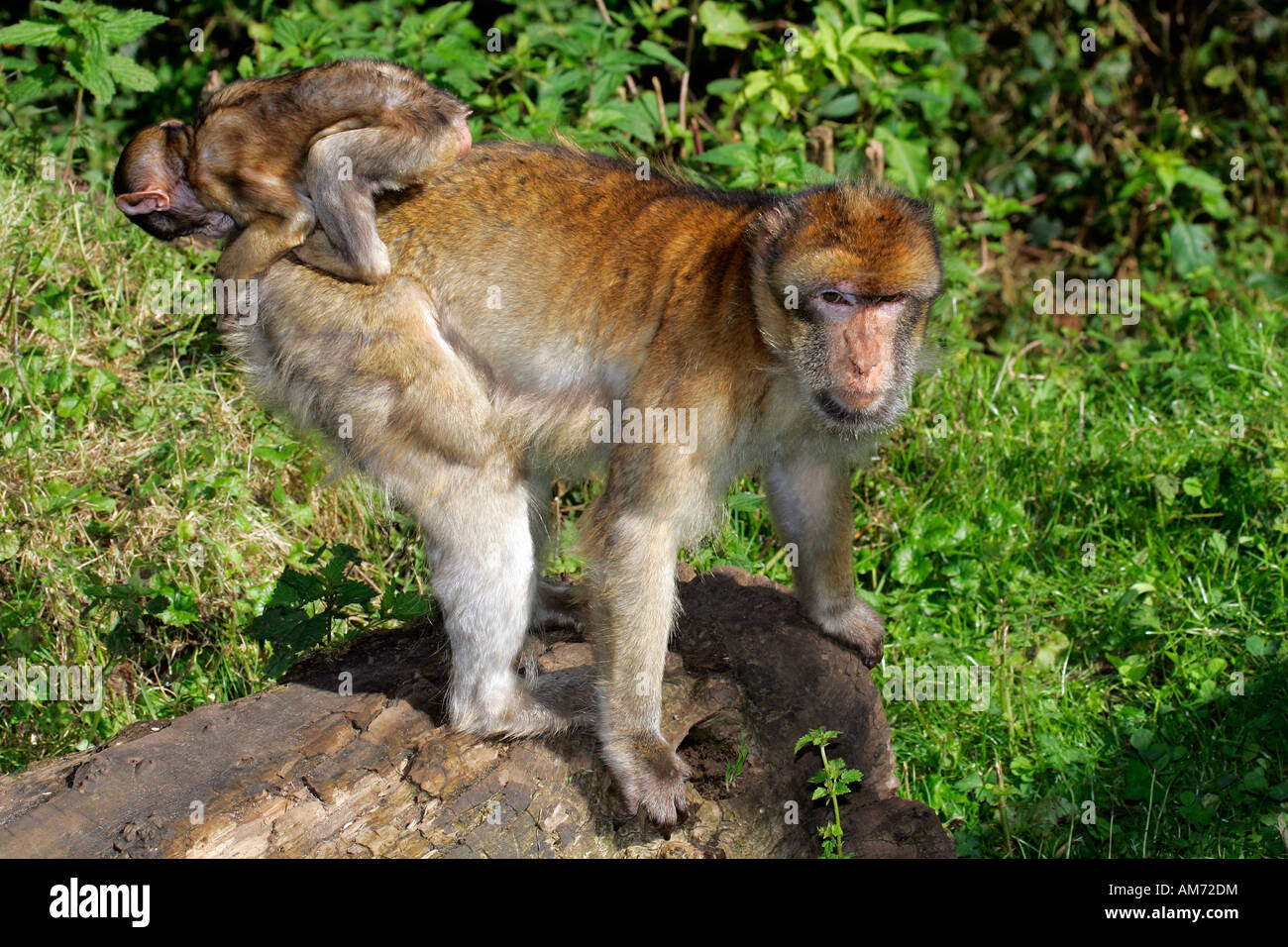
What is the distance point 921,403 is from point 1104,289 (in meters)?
2.25

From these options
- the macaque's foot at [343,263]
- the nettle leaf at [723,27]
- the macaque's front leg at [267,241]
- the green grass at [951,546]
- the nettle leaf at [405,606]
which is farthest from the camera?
the nettle leaf at [723,27]

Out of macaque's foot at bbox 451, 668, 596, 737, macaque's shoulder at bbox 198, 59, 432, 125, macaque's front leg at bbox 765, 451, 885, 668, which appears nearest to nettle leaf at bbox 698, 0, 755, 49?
macaque's shoulder at bbox 198, 59, 432, 125

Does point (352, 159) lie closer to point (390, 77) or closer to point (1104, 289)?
point (390, 77)

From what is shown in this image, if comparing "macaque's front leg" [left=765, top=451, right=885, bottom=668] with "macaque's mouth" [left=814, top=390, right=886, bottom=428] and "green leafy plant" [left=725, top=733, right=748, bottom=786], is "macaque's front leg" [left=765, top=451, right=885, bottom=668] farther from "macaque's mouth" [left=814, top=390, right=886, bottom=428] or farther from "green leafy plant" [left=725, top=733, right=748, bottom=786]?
"green leafy plant" [left=725, top=733, right=748, bottom=786]

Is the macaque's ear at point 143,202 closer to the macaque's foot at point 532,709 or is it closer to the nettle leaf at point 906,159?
the macaque's foot at point 532,709

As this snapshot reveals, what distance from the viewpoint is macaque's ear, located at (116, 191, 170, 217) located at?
425 centimetres

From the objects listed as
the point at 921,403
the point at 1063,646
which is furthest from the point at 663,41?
the point at 1063,646

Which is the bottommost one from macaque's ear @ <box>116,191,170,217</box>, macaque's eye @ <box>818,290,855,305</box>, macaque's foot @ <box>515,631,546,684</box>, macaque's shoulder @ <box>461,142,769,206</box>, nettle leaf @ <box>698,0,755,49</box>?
macaque's foot @ <box>515,631,546,684</box>

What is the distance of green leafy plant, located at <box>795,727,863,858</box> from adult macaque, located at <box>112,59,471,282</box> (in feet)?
6.48

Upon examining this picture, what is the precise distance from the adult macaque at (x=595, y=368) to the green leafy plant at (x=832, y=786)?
435 mm

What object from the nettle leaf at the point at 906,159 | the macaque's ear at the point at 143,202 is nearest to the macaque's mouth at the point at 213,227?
the macaque's ear at the point at 143,202

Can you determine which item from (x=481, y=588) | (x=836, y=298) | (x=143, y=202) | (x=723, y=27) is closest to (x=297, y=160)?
(x=143, y=202)

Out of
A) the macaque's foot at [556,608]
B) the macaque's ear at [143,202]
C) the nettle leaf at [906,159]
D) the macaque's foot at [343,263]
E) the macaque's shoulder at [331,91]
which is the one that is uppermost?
the nettle leaf at [906,159]

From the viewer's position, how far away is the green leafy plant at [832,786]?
11.9 feet
